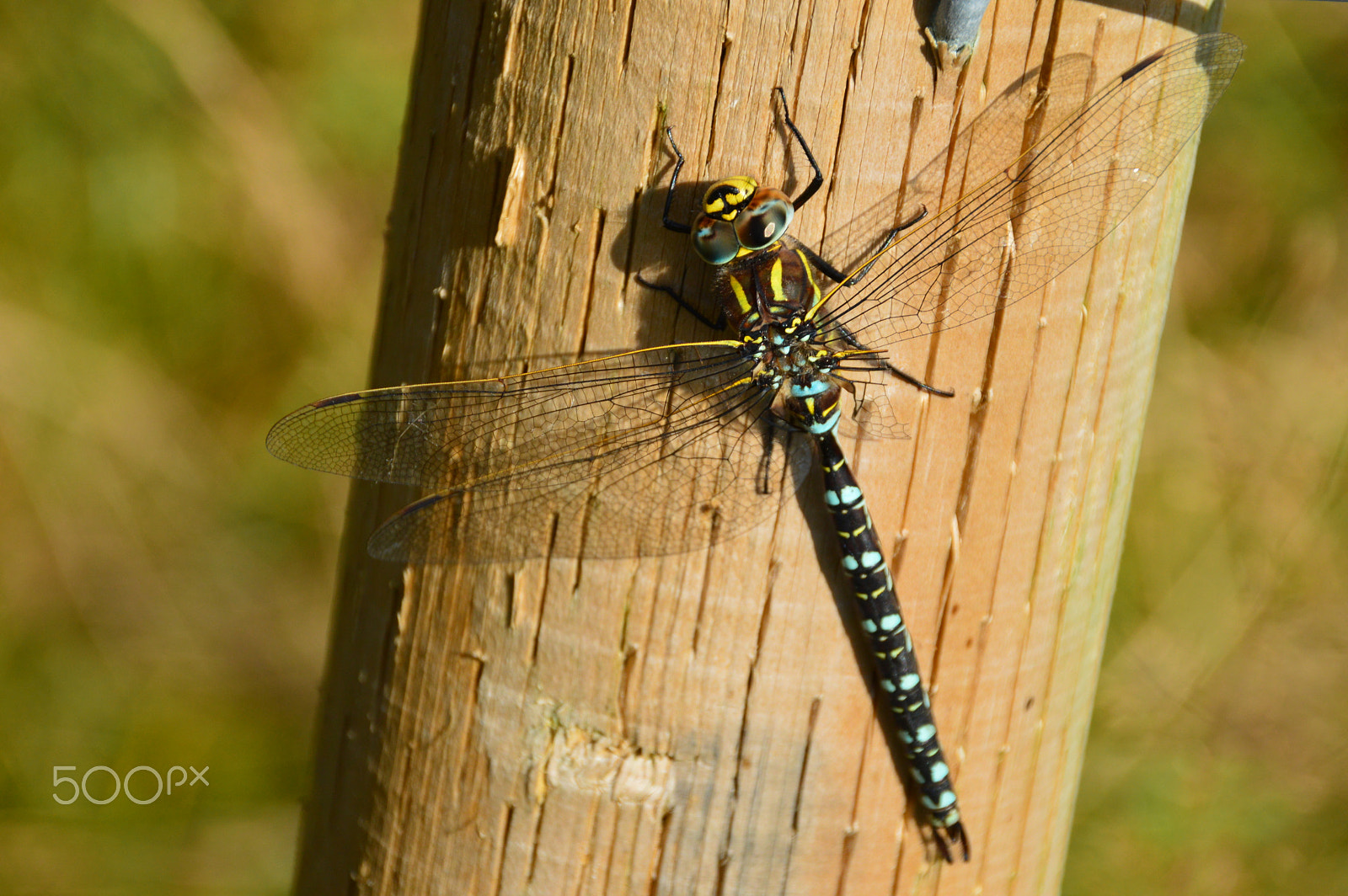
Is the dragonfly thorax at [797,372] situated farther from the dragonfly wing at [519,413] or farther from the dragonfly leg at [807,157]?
the dragonfly leg at [807,157]

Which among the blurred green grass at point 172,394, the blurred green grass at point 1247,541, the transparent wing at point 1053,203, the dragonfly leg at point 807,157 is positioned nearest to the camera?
the dragonfly leg at point 807,157

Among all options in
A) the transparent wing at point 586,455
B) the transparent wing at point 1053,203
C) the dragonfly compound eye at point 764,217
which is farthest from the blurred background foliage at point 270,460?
the dragonfly compound eye at point 764,217

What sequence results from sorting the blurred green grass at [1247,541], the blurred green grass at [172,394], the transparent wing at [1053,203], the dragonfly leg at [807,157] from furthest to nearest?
the blurred green grass at [172,394] < the blurred green grass at [1247,541] < the transparent wing at [1053,203] < the dragonfly leg at [807,157]

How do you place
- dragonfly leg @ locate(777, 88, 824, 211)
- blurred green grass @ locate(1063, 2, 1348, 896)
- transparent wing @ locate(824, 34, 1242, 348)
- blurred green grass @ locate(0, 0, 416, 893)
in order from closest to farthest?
1. dragonfly leg @ locate(777, 88, 824, 211)
2. transparent wing @ locate(824, 34, 1242, 348)
3. blurred green grass @ locate(1063, 2, 1348, 896)
4. blurred green grass @ locate(0, 0, 416, 893)

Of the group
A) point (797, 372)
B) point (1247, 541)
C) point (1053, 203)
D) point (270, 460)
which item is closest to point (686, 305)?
point (797, 372)

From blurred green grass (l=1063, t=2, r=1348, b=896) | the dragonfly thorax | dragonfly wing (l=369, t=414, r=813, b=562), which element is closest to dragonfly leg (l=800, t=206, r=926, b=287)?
the dragonfly thorax

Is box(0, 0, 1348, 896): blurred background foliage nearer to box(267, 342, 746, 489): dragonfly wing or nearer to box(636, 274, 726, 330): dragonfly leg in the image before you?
box(267, 342, 746, 489): dragonfly wing

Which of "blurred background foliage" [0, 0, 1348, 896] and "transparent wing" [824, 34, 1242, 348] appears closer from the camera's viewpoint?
"transparent wing" [824, 34, 1242, 348]
